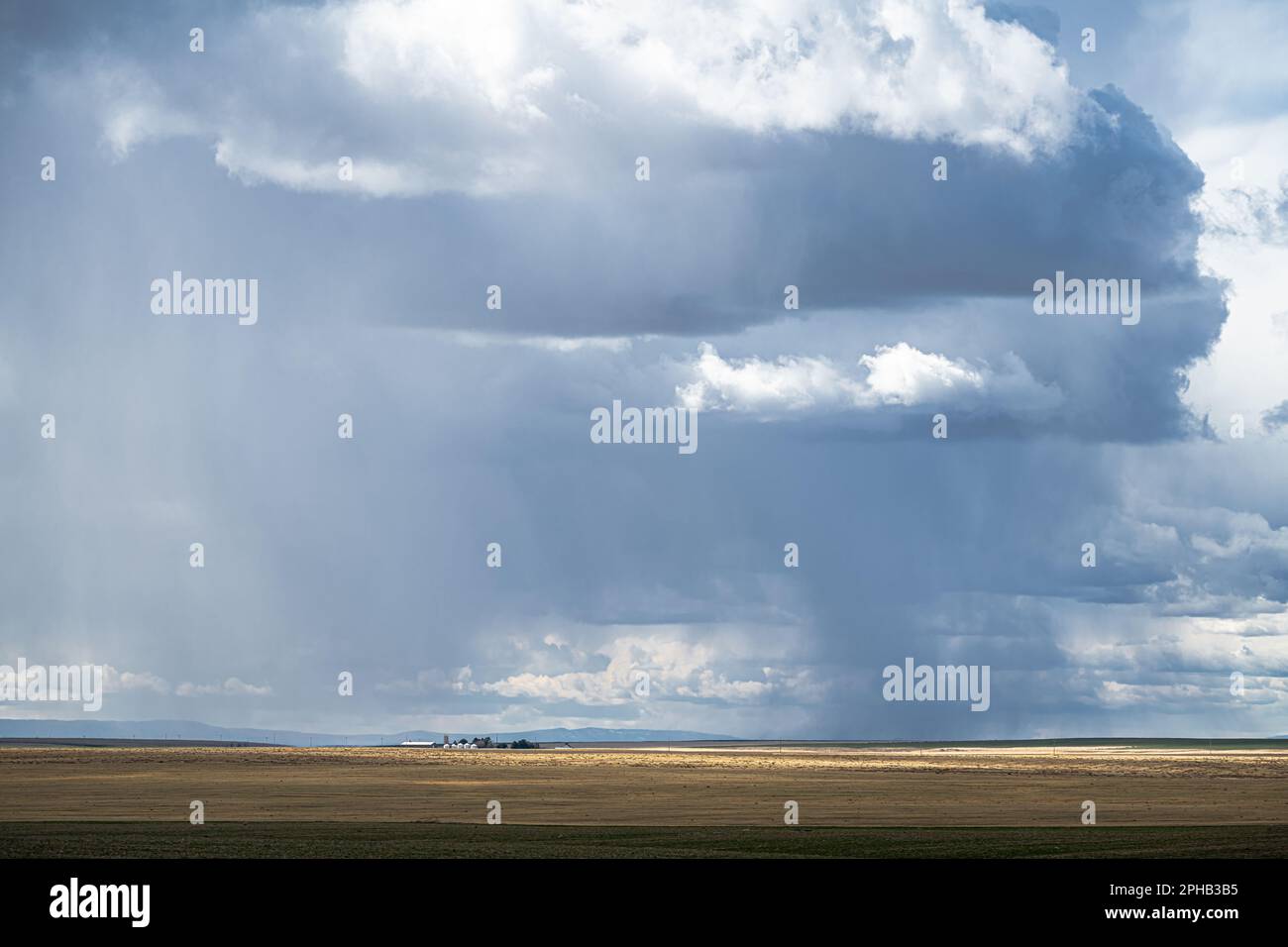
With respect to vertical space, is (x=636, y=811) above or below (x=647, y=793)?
below

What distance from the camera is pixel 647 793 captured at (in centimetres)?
11644

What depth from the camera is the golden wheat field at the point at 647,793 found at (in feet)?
290

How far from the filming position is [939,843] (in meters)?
66.9

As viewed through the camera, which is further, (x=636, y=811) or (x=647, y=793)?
(x=647, y=793)

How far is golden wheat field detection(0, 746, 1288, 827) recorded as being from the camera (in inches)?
3474

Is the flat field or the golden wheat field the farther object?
the golden wheat field

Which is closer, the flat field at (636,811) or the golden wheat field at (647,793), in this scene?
the flat field at (636,811)
